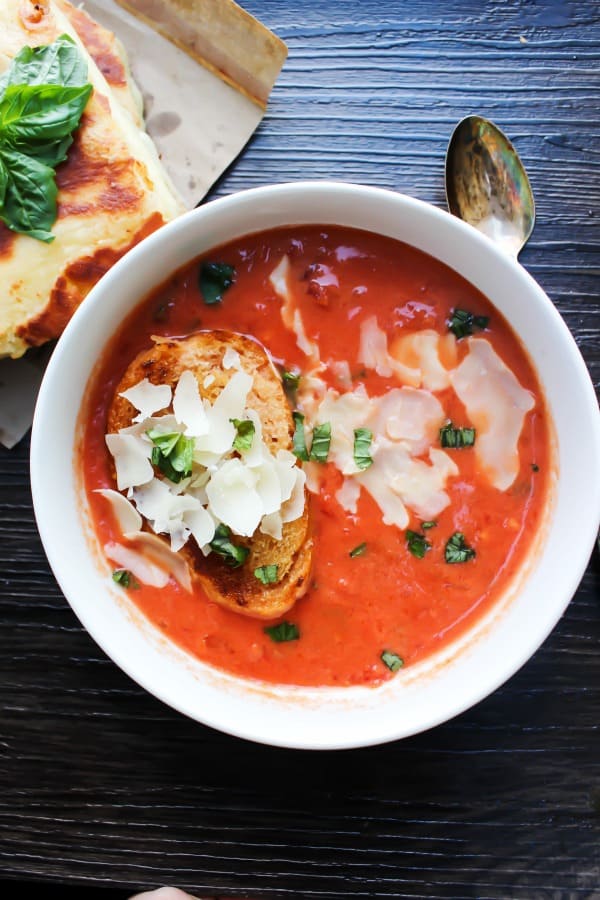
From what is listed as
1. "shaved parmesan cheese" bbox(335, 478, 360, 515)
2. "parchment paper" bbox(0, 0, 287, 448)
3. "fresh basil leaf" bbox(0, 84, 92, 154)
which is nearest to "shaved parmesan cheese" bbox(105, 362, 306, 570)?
"shaved parmesan cheese" bbox(335, 478, 360, 515)

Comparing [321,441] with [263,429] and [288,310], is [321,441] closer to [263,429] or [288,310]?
[263,429]

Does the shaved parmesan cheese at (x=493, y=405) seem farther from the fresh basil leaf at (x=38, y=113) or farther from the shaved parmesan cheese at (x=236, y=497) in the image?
the fresh basil leaf at (x=38, y=113)

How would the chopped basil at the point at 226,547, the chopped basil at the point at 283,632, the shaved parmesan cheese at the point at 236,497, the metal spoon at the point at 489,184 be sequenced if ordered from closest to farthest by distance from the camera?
the shaved parmesan cheese at the point at 236,497 → the chopped basil at the point at 226,547 → the chopped basil at the point at 283,632 → the metal spoon at the point at 489,184

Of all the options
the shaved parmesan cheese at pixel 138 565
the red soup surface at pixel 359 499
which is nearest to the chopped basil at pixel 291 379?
the red soup surface at pixel 359 499

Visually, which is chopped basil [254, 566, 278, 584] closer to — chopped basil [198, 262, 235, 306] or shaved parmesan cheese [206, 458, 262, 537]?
shaved parmesan cheese [206, 458, 262, 537]

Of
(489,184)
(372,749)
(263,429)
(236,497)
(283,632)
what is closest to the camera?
(236,497)

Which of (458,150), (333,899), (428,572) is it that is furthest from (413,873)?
(458,150)

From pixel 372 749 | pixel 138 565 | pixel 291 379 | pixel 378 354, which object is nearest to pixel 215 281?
pixel 291 379
